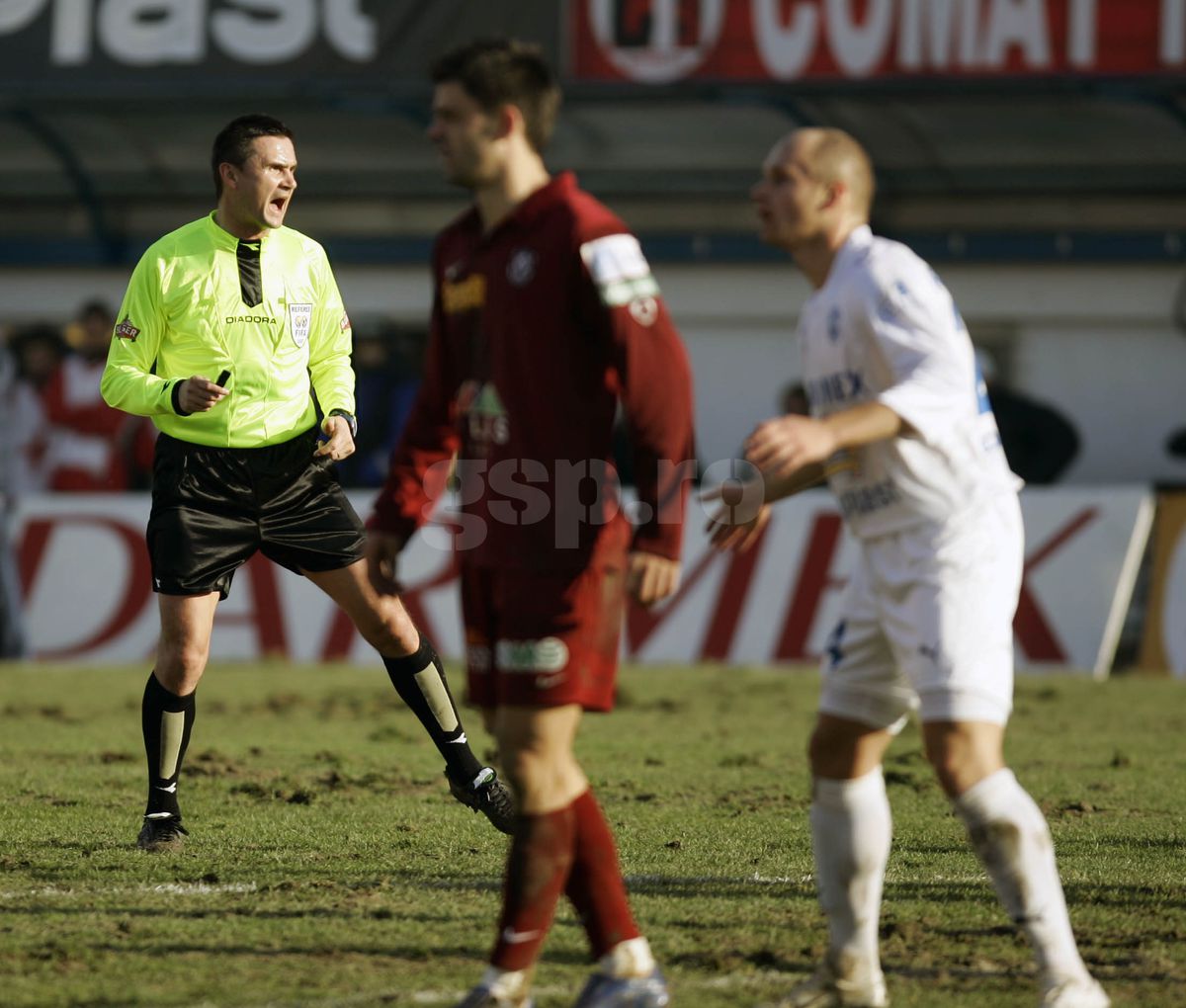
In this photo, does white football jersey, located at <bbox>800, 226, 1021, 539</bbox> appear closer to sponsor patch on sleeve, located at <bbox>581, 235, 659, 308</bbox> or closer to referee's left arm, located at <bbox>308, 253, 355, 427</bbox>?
sponsor patch on sleeve, located at <bbox>581, 235, 659, 308</bbox>

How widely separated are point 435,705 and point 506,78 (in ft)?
9.86

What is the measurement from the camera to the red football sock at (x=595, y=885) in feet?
14.9

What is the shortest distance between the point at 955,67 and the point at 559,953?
12.8 meters

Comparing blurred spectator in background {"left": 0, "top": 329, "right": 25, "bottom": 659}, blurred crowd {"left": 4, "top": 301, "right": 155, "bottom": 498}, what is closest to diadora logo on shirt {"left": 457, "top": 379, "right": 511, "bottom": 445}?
blurred spectator in background {"left": 0, "top": 329, "right": 25, "bottom": 659}

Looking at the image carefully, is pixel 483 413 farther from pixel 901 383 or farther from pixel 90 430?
pixel 90 430

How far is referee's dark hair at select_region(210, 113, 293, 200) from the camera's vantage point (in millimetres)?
6676

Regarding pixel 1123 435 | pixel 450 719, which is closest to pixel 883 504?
pixel 450 719

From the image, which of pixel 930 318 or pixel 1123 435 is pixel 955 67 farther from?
pixel 930 318

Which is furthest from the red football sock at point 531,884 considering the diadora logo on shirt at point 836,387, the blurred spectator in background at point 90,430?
the blurred spectator in background at point 90,430

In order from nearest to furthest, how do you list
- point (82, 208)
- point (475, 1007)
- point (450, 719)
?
point (475, 1007), point (450, 719), point (82, 208)

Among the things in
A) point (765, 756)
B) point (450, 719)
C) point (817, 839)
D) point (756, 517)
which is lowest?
point (765, 756)

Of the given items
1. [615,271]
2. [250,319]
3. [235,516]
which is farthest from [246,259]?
[615,271]

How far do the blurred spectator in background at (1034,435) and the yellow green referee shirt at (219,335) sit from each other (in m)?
10.5

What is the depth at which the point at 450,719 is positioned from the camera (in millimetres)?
6902
